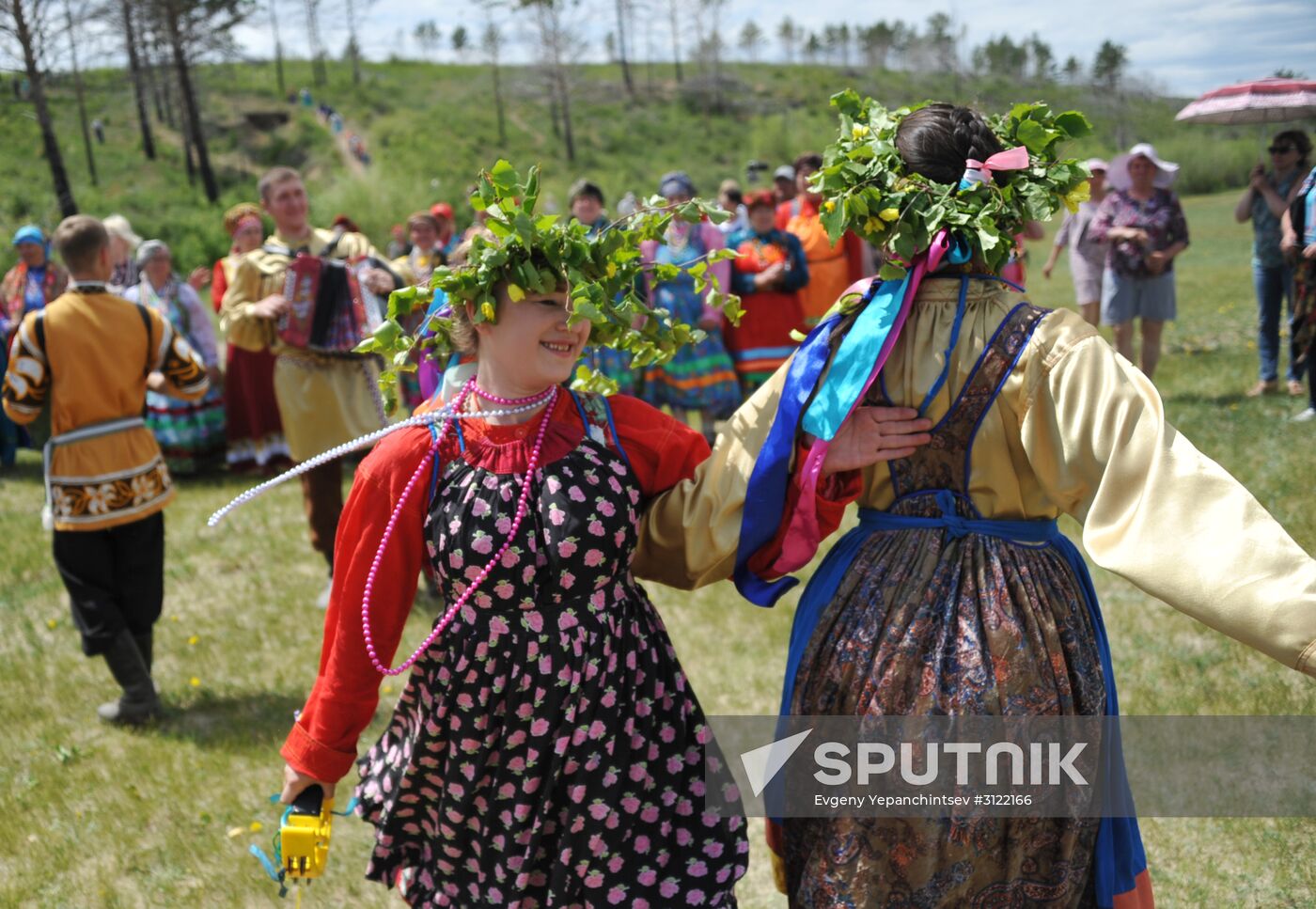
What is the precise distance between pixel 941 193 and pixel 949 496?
22.9 inches

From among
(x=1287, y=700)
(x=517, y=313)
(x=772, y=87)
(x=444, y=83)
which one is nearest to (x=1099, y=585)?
(x=1287, y=700)

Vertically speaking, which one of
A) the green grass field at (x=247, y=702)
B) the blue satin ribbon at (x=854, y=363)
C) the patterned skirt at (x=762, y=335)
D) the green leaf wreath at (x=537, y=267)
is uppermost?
the green leaf wreath at (x=537, y=267)

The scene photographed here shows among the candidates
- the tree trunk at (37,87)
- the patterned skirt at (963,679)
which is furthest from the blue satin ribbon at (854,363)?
the tree trunk at (37,87)

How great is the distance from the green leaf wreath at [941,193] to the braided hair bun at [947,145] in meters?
0.02

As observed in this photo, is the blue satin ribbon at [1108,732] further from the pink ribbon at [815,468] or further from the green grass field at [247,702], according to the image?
the green grass field at [247,702]

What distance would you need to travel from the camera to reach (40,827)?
376 centimetres

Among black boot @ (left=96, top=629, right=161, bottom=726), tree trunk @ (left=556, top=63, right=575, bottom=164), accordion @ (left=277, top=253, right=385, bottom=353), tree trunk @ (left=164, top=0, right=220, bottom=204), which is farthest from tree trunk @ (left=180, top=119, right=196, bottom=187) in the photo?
black boot @ (left=96, top=629, right=161, bottom=726)

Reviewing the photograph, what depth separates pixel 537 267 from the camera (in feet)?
7.21

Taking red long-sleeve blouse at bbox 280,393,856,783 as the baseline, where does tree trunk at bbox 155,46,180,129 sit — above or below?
above

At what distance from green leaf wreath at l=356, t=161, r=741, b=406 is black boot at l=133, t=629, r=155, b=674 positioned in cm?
272

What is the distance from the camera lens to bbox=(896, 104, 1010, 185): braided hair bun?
213 cm

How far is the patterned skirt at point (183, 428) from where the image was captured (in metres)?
8.47

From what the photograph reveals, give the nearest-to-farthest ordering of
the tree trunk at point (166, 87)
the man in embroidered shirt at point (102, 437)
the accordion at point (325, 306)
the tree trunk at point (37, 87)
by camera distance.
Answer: the man in embroidered shirt at point (102, 437)
the accordion at point (325, 306)
the tree trunk at point (37, 87)
the tree trunk at point (166, 87)

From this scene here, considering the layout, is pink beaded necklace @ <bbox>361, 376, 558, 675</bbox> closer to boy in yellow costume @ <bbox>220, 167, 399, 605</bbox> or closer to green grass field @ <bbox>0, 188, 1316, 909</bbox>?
green grass field @ <bbox>0, 188, 1316, 909</bbox>
